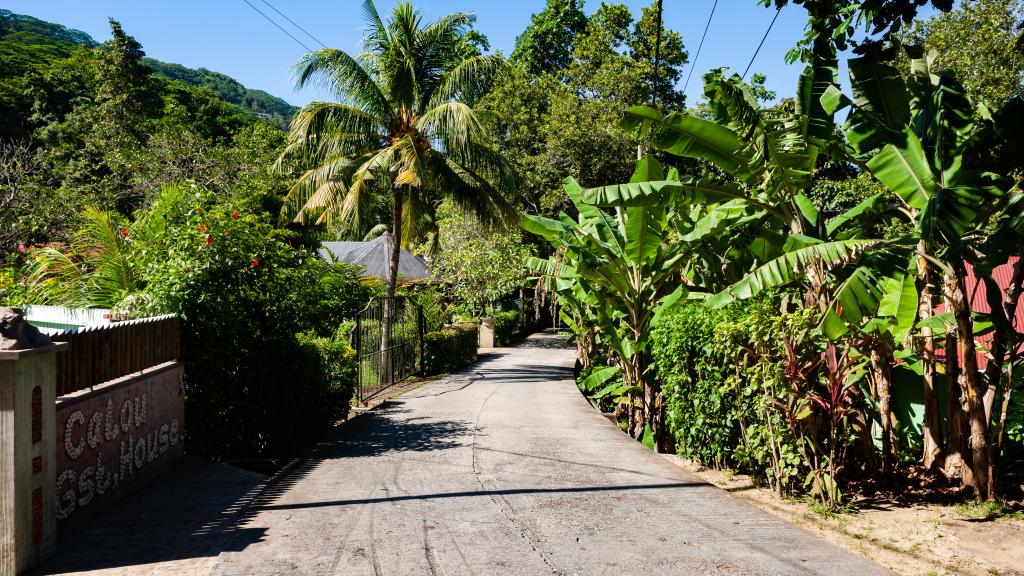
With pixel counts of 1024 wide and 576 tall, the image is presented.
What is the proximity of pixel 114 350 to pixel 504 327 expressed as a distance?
2610 cm

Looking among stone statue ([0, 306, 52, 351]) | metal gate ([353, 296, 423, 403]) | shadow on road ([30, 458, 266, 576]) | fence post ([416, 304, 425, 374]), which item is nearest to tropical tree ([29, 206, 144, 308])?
shadow on road ([30, 458, 266, 576])

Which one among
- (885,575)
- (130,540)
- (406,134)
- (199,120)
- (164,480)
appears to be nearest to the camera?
(885,575)

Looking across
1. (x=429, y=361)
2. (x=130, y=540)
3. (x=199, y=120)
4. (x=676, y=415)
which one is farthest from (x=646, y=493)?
(x=199, y=120)

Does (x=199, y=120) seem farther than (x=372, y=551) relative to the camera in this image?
Yes

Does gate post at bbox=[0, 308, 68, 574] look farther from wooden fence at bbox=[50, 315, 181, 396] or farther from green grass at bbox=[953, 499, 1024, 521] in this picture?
green grass at bbox=[953, 499, 1024, 521]

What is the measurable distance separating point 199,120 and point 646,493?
5933cm

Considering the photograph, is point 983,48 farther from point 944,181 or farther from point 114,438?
point 114,438

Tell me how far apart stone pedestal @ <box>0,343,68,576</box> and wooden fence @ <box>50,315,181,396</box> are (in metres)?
0.68

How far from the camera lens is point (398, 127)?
19.2 meters

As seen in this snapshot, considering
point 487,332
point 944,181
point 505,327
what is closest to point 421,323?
point 487,332

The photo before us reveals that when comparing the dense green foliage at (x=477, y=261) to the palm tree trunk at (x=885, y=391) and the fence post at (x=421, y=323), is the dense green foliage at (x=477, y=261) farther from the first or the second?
the palm tree trunk at (x=885, y=391)

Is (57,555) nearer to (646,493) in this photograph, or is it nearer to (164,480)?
(164,480)

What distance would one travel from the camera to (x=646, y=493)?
24.6 feet

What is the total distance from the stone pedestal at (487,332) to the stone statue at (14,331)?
85.4 ft
